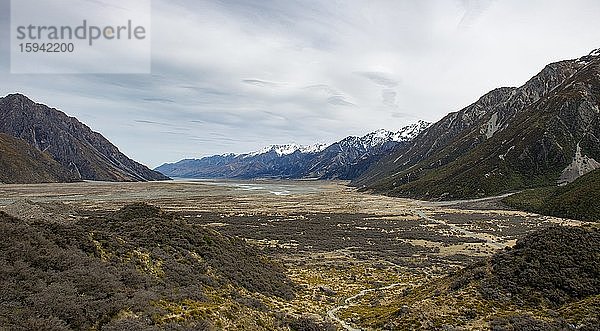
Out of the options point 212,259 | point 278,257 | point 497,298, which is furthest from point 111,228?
point 497,298

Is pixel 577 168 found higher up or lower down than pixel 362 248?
higher up

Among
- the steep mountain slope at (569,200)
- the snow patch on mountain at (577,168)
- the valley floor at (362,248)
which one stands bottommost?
the valley floor at (362,248)

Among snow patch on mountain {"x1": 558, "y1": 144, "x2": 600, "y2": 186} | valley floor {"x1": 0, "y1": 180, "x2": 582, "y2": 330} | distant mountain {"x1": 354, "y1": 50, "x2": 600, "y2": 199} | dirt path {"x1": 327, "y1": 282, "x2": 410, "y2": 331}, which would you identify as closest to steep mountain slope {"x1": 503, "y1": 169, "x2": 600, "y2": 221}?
valley floor {"x1": 0, "y1": 180, "x2": 582, "y2": 330}

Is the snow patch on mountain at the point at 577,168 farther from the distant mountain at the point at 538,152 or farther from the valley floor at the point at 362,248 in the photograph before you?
the valley floor at the point at 362,248

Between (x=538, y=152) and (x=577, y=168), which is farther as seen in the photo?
(x=538, y=152)

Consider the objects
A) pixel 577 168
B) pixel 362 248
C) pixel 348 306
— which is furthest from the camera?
pixel 577 168

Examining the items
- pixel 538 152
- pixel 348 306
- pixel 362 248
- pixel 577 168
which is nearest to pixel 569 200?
pixel 577 168

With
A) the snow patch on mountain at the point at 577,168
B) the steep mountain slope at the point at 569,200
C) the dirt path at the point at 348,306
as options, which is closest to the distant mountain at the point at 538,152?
the snow patch on mountain at the point at 577,168

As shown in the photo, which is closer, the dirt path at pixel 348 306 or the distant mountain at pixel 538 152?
the dirt path at pixel 348 306

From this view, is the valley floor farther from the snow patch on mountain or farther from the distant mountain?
the snow patch on mountain

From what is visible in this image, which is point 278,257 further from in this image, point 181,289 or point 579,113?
point 579,113

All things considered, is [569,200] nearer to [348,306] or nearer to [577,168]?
[577,168]

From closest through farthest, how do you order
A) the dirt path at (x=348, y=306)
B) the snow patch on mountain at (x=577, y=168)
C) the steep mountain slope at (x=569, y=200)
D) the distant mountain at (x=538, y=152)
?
the dirt path at (x=348, y=306) → the steep mountain slope at (x=569, y=200) → the snow patch on mountain at (x=577, y=168) → the distant mountain at (x=538, y=152)

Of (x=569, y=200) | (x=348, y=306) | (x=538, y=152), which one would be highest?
(x=538, y=152)
